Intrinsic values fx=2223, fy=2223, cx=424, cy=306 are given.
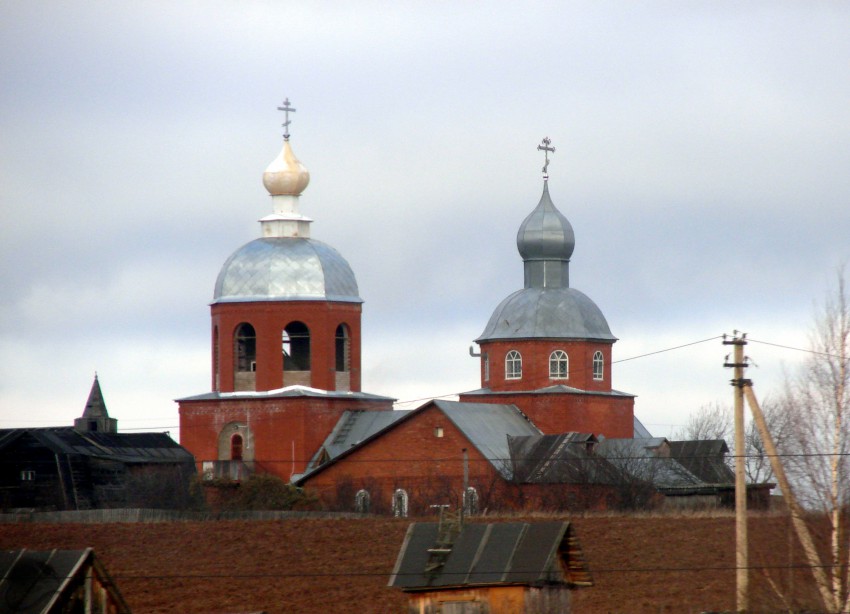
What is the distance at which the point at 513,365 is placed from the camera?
65.5 metres

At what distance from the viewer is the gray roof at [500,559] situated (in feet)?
106

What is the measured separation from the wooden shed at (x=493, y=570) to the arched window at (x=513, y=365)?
3165 centimetres

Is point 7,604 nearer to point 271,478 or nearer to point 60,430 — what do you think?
point 271,478

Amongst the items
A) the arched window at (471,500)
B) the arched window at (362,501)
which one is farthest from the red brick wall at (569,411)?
the arched window at (362,501)

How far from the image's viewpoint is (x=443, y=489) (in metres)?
58.9

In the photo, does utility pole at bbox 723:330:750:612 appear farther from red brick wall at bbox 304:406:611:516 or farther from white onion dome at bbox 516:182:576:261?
white onion dome at bbox 516:182:576:261

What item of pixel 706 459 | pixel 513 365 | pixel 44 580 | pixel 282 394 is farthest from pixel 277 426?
pixel 44 580

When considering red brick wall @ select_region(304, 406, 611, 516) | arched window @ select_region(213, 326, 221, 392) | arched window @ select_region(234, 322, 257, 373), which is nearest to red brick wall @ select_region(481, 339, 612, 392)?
red brick wall @ select_region(304, 406, 611, 516)

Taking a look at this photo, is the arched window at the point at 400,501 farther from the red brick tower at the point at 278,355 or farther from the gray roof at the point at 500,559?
the gray roof at the point at 500,559

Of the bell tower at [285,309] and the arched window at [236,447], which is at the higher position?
the bell tower at [285,309]

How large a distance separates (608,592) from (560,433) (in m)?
22.7

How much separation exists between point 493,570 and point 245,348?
3178cm

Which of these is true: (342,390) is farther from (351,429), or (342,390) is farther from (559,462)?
(559,462)

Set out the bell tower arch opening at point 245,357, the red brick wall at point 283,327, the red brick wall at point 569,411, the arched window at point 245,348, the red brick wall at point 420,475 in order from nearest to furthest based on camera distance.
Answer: the red brick wall at point 420,475 < the red brick wall at point 283,327 < the bell tower arch opening at point 245,357 < the arched window at point 245,348 < the red brick wall at point 569,411
